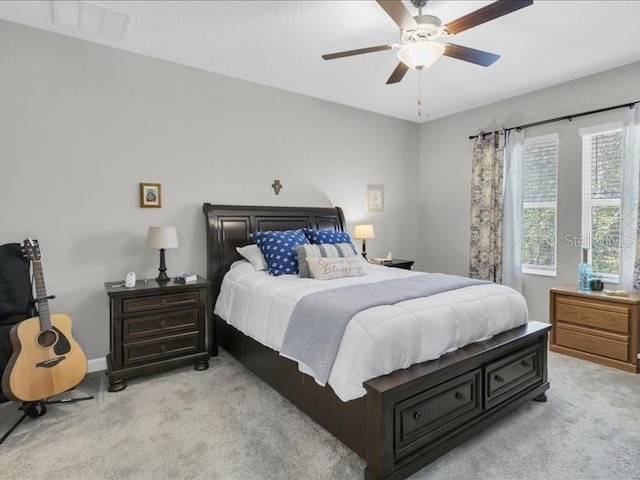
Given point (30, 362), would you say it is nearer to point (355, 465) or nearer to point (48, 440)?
point (48, 440)

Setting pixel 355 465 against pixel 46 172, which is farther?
pixel 46 172

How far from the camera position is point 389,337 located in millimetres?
1829

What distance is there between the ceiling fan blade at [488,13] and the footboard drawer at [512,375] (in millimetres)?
1972

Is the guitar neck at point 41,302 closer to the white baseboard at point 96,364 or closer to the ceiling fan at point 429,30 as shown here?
the white baseboard at point 96,364

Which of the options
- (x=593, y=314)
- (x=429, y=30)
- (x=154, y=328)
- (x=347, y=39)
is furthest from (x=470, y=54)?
(x=154, y=328)

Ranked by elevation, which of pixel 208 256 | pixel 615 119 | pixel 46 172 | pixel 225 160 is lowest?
pixel 208 256

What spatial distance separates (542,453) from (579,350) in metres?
1.90

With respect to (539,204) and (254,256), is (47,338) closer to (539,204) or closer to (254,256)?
(254,256)

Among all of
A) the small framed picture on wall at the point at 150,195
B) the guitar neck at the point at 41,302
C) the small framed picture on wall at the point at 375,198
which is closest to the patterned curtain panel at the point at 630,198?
the small framed picture on wall at the point at 375,198

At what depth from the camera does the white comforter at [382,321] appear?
1.81 meters

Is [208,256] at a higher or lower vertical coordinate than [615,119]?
lower

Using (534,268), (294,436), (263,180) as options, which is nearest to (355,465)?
(294,436)

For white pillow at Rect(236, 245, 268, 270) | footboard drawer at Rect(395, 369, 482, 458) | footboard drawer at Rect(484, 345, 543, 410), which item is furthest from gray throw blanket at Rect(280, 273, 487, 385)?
white pillow at Rect(236, 245, 268, 270)

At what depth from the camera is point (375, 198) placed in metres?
5.09
